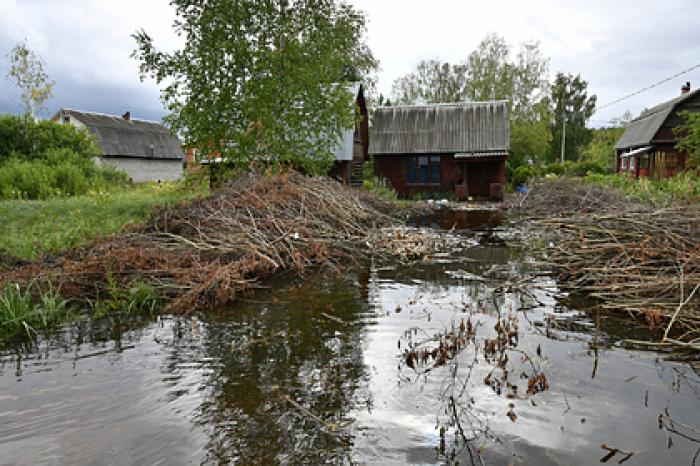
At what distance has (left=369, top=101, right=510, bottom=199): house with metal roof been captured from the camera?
25.8m

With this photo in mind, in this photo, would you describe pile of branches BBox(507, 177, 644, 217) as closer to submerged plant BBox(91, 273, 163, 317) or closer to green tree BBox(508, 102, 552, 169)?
submerged plant BBox(91, 273, 163, 317)

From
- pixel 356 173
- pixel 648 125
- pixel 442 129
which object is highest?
pixel 648 125

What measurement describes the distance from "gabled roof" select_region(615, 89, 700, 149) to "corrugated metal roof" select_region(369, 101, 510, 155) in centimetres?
1140

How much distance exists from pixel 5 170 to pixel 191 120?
595 centimetres

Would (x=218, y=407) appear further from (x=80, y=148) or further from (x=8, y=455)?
(x=80, y=148)

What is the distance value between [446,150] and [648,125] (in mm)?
17054

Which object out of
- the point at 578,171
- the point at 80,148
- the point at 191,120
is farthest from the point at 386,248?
the point at 578,171

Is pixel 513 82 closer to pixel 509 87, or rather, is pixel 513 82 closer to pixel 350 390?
pixel 509 87

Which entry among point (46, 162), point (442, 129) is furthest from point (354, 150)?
point (46, 162)

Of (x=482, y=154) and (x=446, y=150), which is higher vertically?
(x=446, y=150)

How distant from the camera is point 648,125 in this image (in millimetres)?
32594

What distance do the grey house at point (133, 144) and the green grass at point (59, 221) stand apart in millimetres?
31634

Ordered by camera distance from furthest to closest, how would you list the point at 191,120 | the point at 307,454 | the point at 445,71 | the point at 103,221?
the point at 445,71 < the point at 191,120 < the point at 103,221 < the point at 307,454

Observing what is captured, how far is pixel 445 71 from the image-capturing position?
1724 inches
